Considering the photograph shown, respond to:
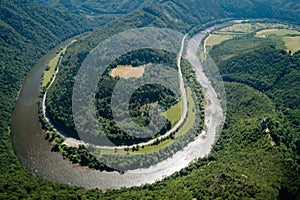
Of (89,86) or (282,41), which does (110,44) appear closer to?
(89,86)

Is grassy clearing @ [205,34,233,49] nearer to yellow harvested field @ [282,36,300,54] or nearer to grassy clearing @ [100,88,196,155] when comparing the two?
yellow harvested field @ [282,36,300,54]

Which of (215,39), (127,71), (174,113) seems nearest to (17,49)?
(127,71)

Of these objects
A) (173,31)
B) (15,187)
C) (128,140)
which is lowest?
(173,31)

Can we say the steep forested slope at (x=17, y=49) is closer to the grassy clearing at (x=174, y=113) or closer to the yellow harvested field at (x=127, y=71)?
the yellow harvested field at (x=127, y=71)

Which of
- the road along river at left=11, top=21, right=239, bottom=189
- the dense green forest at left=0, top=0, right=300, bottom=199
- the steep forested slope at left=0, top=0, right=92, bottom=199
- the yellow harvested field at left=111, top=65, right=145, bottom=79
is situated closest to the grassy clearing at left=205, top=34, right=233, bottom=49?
the dense green forest at left=0, top=0, right=300, bottom=199

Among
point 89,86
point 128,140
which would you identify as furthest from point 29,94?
point 128,140

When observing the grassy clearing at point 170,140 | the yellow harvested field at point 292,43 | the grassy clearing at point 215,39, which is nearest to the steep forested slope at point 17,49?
the grassy clearing at point 170,140

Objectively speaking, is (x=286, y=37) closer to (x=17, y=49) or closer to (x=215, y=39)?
(x=215, y=39)
